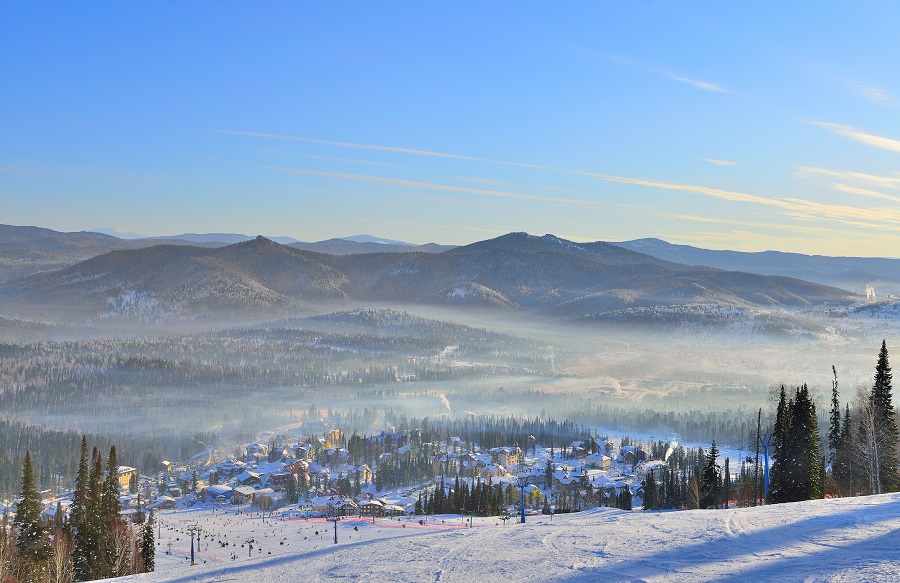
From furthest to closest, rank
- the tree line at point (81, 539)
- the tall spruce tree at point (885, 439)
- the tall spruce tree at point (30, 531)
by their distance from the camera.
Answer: the tall spruce tree at point (885, 439) → the tall spruce tree at point (30, 531) → the tree line at point (81, 539)

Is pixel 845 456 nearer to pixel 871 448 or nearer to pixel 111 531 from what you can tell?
pixel 871 448

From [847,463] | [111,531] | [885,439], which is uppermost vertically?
[885,439]

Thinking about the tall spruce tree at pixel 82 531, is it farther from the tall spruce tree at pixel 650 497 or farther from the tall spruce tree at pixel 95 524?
the tall spruce tree at pixel 650 497

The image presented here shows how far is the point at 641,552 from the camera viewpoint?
22953 millimetres

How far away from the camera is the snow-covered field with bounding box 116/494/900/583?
20344 millimetres

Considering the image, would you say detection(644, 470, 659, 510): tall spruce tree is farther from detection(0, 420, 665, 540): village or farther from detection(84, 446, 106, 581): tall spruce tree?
detection(84, 446, 106, 581): tall spruce tree

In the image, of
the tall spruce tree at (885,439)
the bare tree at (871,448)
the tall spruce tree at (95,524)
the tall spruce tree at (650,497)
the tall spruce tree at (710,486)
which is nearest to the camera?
the bare tree at (871,448)

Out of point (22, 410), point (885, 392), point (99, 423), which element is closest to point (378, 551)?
point (885, 392)

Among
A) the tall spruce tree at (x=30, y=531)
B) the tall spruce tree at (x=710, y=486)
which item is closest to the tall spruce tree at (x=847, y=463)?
the tall spruce tree at (x=710, y=486)

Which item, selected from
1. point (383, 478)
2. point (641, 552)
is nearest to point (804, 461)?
point (641, 552)

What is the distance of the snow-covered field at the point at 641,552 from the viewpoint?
20.3 metres

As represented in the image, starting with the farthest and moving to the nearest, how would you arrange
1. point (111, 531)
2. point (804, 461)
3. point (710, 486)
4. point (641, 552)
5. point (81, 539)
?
point (710, 486)
point (111, 531)
point (81, 539)
point (804, 461)
point (641, 552)

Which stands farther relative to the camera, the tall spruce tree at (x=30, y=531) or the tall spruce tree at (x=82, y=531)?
the tall spruce tree at (x=82, y=531)

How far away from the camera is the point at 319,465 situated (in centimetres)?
14725
